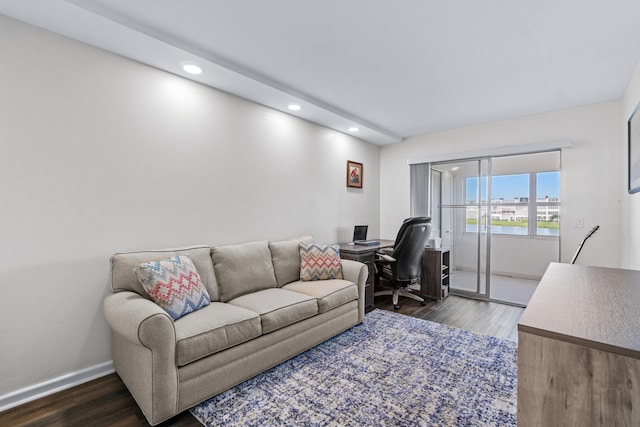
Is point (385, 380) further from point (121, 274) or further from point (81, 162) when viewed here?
point (81, 162)

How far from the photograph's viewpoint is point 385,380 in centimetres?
215

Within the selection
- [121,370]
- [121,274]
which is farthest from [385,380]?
[121,274]

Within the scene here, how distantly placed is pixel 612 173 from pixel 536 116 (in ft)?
3.43

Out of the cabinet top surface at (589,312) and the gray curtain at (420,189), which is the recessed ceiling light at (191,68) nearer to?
the cabinet top surface at (589,312)

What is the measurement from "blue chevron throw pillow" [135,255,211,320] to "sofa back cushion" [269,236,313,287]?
897 mm

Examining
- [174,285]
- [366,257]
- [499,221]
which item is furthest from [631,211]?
[174,285]

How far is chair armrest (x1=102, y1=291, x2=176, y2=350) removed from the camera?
64.1 inches

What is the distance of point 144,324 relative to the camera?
163 cm

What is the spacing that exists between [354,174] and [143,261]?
3.20m

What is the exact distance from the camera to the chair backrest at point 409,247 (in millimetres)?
3666

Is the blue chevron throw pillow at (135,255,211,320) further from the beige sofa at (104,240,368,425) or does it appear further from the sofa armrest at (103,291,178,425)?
the sofa armrest at (103,291,178,425)

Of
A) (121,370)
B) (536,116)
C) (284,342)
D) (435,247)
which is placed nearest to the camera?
(121,370)

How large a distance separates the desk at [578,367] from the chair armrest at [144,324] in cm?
165

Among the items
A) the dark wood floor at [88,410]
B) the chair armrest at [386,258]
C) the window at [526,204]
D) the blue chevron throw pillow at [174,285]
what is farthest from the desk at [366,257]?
the window at [526,204]
